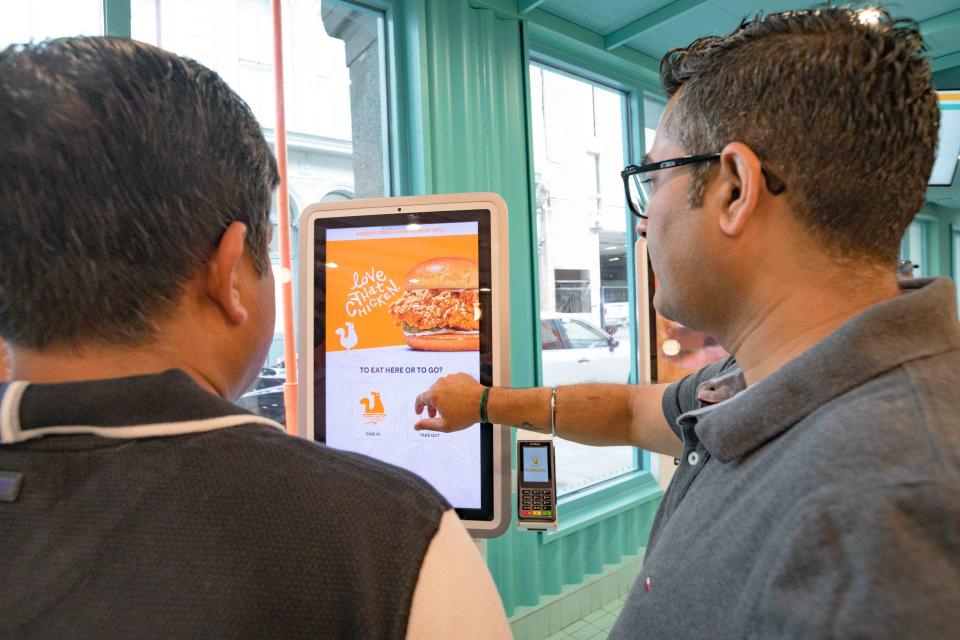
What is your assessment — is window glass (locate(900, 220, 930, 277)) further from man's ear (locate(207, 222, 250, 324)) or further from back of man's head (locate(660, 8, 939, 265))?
man's ear (locate(207, 222, 250, 324))

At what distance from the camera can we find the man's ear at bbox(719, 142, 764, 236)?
0.76 m

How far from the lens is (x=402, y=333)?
1479mm

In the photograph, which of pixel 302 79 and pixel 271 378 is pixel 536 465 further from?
pixel 302 79

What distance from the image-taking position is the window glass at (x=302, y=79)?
6.47 feet

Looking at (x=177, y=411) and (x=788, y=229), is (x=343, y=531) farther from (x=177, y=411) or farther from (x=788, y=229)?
(x=788, y=229)

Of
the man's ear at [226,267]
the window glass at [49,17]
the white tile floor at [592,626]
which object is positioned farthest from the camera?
the white tile floor at [592,626]

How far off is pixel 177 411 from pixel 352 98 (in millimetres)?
2185

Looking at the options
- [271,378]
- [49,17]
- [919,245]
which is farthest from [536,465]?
[919,245]

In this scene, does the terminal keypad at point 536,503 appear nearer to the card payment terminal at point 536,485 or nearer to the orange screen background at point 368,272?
the card payment terminal at point 536,485

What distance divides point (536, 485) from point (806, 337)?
0.85m

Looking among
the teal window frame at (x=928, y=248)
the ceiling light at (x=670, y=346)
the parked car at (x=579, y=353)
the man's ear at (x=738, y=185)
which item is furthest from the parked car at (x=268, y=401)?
the teal window frame at (x=928, y=248)

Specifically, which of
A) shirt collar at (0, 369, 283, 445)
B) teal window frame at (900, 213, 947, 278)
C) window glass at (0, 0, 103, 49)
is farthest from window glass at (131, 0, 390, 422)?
teal window frame at (900, 213, 947, 278)

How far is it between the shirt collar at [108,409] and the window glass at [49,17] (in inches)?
65.5

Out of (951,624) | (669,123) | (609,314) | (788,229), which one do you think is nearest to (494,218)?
(669,123)
